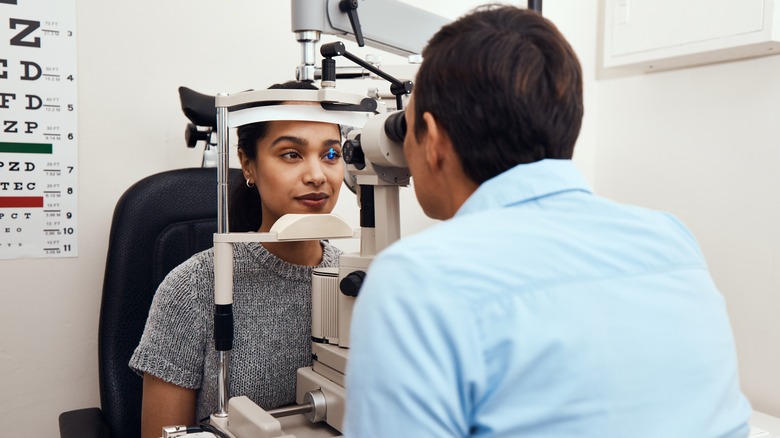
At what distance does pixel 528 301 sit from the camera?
0.55 metres

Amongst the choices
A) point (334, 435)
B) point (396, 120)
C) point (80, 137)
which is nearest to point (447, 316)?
point (396, 120)

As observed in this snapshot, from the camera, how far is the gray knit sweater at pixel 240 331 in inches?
46.8

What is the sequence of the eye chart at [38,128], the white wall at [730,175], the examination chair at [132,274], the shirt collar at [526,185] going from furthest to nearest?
the white wall at [730,175]
the eye chart at [38,128]
the examination chair at [132,274]
the shirt collar at [526,185]

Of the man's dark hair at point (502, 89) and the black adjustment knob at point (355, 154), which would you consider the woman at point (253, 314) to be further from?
the man's dark hair at point (502, 89)

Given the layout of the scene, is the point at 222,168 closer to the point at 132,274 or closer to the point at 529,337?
the point at 132,274

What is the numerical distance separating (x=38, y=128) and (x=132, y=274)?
0.44 m

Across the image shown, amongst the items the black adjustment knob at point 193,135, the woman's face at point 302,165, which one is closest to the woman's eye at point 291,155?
the woman's face at point 302,165

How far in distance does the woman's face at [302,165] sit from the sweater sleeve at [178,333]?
8.2 inches

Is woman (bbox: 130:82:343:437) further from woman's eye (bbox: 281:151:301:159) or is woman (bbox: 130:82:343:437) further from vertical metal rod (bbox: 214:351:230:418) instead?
vertical metal rod (bbox: 214:351:230:418)

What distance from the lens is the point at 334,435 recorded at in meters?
0.96

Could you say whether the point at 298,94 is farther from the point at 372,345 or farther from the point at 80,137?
the point at 80,137

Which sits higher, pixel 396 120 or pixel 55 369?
pixel 396 120

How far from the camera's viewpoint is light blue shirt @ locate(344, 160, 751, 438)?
54 cm

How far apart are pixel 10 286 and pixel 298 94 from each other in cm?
97
